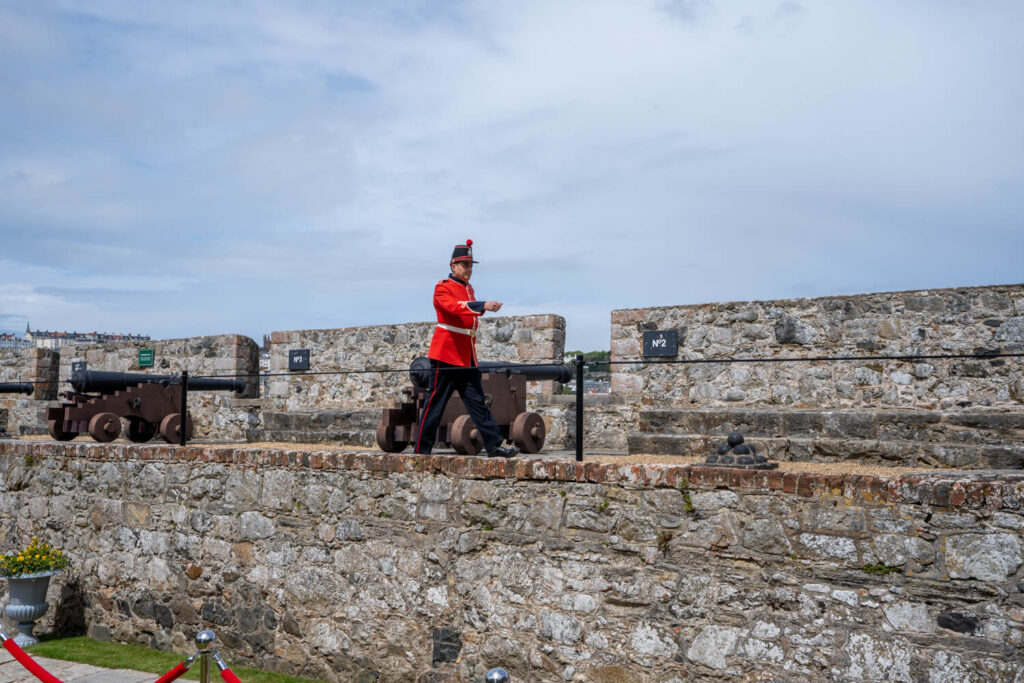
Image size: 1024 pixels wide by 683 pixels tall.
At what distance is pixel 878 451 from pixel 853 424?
408 mm

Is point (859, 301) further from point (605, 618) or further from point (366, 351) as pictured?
point (366, 351)

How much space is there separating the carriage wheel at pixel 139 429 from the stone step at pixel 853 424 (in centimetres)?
568

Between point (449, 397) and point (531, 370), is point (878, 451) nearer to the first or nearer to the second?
point (531, 370)

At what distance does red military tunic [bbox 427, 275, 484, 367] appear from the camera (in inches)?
256

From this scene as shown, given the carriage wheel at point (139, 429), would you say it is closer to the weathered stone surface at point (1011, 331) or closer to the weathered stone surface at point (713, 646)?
the weathered stone surface at point (713, 646)

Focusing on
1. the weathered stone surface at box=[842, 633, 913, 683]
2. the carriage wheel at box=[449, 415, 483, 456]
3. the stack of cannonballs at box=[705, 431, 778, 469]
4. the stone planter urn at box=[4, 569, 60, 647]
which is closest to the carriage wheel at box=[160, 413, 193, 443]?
the stone planter urn at box=[4, 569, 60, 647]

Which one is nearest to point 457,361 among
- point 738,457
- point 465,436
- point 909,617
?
point 465,436

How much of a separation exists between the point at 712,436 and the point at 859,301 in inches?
73.0

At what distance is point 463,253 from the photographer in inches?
265

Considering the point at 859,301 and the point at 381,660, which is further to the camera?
the point at 859,301

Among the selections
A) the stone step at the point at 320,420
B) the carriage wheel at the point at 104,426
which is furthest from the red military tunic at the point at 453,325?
the carriage wheel at the point at 104,426

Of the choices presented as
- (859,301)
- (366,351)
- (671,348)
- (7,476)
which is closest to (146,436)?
(7,476)

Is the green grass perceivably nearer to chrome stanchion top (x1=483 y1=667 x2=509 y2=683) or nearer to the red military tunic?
the red military tunic

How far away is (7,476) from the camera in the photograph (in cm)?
939
